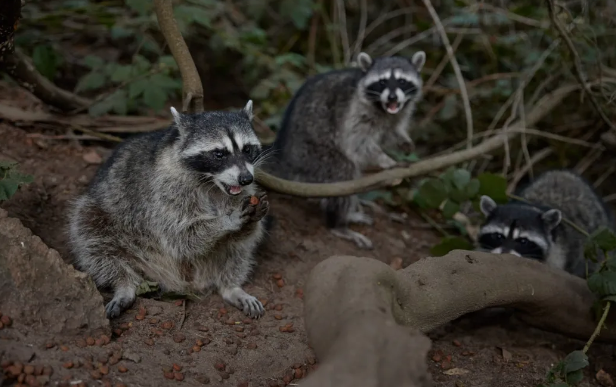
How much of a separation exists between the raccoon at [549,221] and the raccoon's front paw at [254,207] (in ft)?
5.66

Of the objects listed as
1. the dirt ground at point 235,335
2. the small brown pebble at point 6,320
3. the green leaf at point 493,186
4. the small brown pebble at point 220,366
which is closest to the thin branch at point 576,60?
the green leaf at point 493,186

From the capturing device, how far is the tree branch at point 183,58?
3.92 m

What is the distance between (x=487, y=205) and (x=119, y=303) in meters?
2.55

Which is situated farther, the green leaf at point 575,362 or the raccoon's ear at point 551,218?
the raccoon's ear at point 551,218

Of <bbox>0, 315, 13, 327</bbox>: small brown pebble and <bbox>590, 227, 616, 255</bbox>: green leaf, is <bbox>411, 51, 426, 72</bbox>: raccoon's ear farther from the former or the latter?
<bbox>0, 315, 13, 327</bbox>: small brown pebble

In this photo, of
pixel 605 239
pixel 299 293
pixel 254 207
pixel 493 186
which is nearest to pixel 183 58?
pixel 254 207

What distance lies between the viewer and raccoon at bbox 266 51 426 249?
17.2 feet

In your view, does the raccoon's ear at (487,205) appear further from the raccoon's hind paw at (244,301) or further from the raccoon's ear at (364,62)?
the raccoon's hind paw at (244,301)

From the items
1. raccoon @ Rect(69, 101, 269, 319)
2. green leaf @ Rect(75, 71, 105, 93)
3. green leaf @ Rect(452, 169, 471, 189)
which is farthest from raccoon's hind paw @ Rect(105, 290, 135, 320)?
green leaf @ Rect(452, 169, 471, 189)

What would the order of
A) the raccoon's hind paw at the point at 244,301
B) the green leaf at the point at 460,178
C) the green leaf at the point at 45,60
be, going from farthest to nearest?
the green leaf at the point at 45,60
the green leaf at the point at 460,178
the raccoon's hind paw at the point at 244,301

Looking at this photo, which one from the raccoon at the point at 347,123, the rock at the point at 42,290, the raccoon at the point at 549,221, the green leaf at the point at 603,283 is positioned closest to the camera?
the rock at the point at 42,290

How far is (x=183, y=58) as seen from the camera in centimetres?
396

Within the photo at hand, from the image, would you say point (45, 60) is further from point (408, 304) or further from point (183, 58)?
point (408, 304)

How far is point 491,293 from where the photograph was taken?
344 cm
